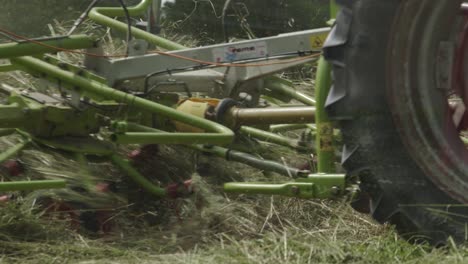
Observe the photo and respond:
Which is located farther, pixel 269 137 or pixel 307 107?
pixel 269 137

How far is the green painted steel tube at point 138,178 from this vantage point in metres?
4.15

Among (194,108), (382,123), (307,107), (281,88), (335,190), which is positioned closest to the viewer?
(382,123)

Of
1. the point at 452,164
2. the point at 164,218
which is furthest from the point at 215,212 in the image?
the point at 452,164

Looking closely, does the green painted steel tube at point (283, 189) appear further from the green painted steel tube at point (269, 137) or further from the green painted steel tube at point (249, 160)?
the green painted steel tube at point (269, 137)

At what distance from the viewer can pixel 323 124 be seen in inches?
139

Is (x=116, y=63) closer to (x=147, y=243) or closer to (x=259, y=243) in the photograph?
(x=147, y=243)

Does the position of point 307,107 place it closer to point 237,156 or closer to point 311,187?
point 237,156

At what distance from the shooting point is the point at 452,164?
3.24m

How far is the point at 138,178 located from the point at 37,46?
0.65 meters

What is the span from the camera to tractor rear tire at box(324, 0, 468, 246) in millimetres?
3213

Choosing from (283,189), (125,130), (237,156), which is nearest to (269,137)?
(237,156)

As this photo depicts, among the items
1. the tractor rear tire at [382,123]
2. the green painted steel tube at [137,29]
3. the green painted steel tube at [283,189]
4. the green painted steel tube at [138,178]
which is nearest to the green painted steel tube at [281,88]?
the green painted steel tube at [137,29]

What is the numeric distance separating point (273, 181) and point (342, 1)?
1252mm

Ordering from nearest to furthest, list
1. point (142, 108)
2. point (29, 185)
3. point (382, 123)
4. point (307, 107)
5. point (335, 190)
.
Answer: point (382, 123)
point (335, 190)
point (29, 185)
point (307, 107)
point (142, 108)
